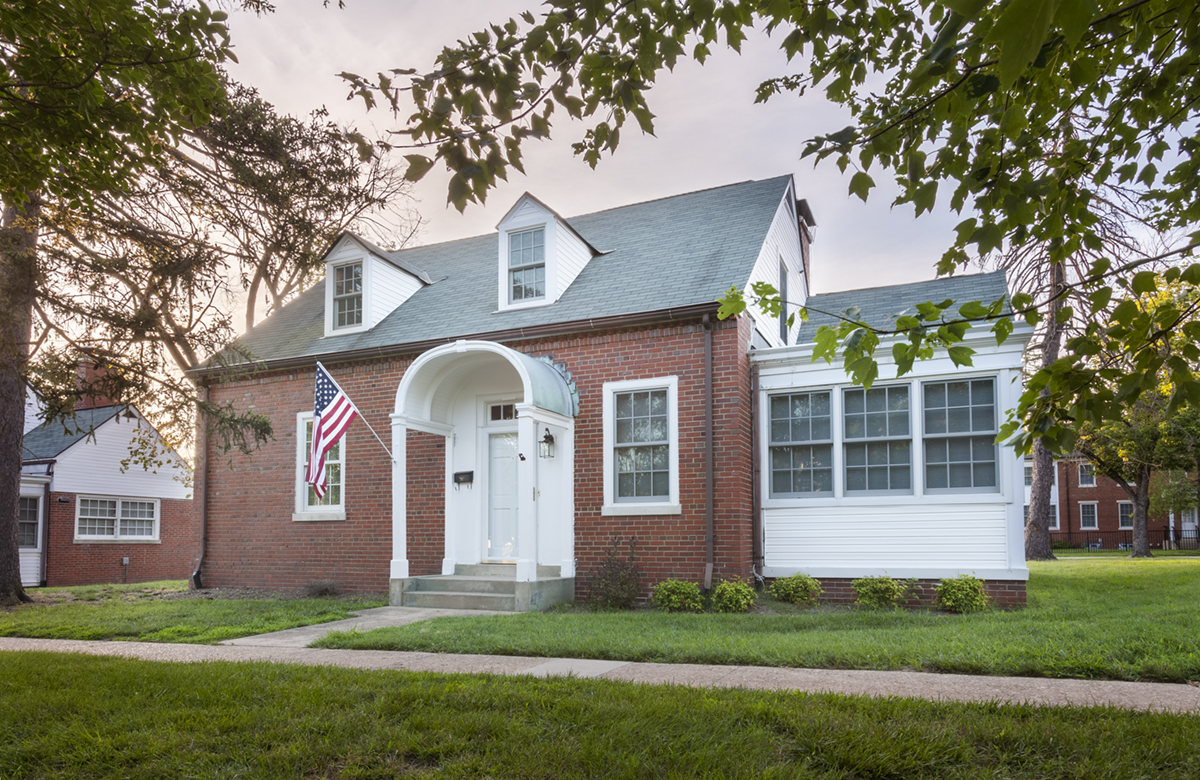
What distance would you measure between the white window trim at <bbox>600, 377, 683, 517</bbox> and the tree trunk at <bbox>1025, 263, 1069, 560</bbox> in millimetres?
9025

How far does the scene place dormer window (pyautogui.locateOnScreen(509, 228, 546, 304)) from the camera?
1319 cm

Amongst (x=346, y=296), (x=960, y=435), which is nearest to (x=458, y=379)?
(x=346, y=296)

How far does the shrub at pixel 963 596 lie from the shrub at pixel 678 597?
3005 millimetres

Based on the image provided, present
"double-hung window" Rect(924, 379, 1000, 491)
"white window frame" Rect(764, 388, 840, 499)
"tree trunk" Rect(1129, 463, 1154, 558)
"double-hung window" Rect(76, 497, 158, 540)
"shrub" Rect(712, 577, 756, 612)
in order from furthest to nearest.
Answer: "tree trunk" Rect(1129, 463, 1154, 558) → "double-hung window" Rect(76, 497, 158, 540) → "white window frame" Rect(764, 388, 840, 499) → "double-hung window" Rect(924, 379, 1000, 491) → "shrub" Rect(712, 577, 756, 612)

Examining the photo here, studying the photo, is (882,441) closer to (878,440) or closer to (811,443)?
(878,440)

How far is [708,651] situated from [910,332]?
3.68 m

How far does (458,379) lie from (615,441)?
2946 mm

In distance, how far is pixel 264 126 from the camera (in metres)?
9.19

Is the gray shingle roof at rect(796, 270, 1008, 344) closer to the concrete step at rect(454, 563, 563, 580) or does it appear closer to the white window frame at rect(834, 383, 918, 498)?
the white window frame at rect(834, 383, 918, 498)

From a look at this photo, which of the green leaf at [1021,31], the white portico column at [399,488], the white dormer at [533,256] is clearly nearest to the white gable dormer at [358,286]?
the white dormer at [533,256]

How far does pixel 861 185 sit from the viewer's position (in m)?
3.87

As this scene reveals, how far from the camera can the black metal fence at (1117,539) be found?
36375 mm

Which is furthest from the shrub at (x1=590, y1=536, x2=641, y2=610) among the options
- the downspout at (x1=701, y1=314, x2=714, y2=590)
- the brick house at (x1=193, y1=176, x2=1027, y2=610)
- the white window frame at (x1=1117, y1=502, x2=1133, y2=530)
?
the white window frame at (x1=1117, y1=502, x2=1133, y2=530)

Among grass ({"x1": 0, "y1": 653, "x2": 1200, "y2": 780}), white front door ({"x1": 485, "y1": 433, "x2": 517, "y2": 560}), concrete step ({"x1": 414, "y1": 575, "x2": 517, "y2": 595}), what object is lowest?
concrete step ({"x1": 414, "y1": 575, "x2": 517, "y2": 595})
